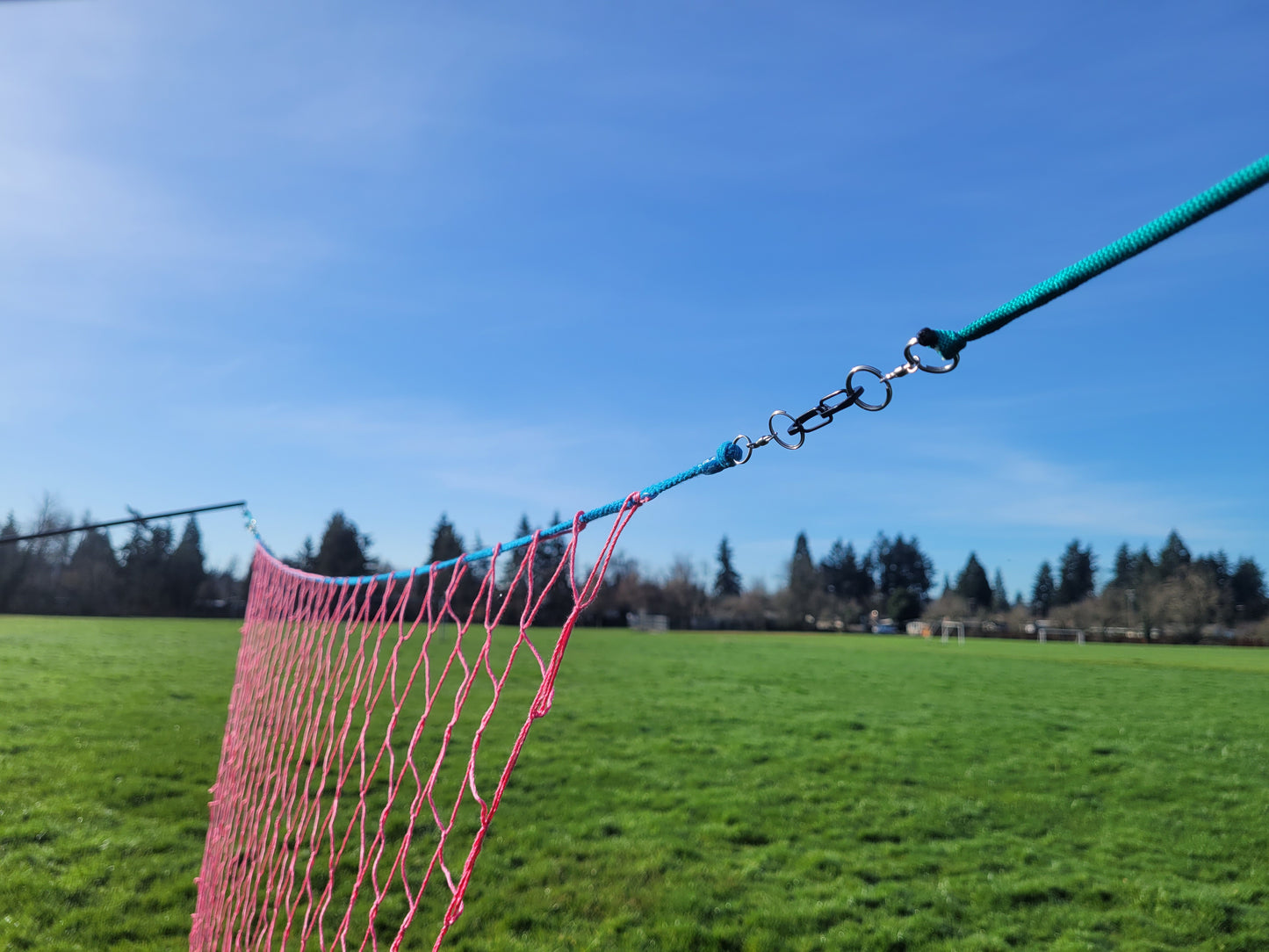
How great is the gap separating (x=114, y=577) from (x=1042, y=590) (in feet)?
240

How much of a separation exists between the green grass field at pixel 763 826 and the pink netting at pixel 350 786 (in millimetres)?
305

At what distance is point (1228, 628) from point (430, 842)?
177ft

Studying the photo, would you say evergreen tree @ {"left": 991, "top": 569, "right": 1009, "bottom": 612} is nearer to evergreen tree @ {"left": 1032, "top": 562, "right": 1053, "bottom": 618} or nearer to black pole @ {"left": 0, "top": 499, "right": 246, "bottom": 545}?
evergreen tree @ {"left": 1032, "top": 562, "right": 1053, "bottom": 618}

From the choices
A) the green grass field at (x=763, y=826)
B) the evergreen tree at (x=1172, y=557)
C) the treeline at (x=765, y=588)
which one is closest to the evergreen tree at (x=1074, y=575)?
the treeline at (x=765, y=588)

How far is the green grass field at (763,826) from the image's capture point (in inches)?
152

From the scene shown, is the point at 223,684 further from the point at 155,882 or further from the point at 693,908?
the point at 693,908

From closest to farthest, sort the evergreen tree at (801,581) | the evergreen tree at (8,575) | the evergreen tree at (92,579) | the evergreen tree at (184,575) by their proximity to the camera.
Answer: the evergreen tree at (8,575), the evergreen tree at (92,579), the evergreen tree at (184,575), the evergreen tree at (801,581)

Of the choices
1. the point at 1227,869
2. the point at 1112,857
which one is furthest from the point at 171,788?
the point at 1227,869

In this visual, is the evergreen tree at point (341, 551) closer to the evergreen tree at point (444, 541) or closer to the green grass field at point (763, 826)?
the evergreen tree at point (444, 541)

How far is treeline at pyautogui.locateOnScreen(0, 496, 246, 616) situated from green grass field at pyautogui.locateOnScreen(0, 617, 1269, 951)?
114ft

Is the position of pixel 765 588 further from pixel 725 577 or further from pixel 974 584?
pixel 974 584

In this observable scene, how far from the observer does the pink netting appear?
7.04 ft

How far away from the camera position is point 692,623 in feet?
201

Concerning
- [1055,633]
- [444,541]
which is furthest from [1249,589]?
[444,541]
